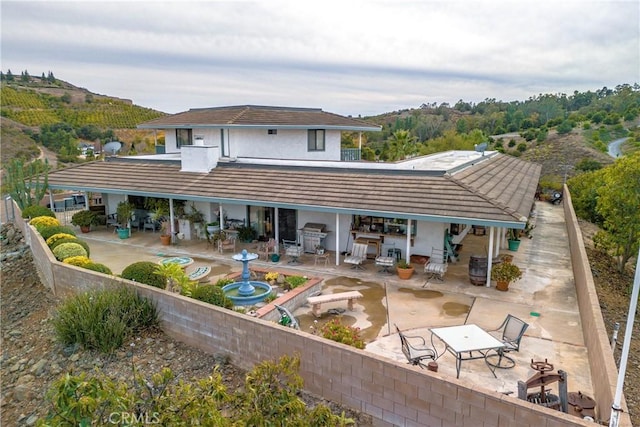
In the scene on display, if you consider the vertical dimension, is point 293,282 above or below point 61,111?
below

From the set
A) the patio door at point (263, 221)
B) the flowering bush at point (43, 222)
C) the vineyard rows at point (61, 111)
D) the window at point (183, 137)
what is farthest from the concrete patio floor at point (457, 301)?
the vineyard rows at point (61, 111)

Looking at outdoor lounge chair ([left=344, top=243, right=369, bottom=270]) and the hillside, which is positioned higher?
the hillside

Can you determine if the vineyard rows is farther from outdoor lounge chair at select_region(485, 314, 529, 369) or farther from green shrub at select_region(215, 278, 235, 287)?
outdoor lounge chair at select_region(485, 314, 529, 369)

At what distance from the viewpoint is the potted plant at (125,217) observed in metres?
21.2

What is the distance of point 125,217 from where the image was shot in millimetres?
21375

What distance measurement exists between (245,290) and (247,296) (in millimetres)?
186

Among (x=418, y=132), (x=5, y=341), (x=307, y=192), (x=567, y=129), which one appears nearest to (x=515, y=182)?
(x=307, y=192)

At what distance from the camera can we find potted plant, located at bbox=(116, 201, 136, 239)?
833 inches

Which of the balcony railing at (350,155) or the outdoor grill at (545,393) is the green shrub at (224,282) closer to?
the outdoor grill at (545,393)

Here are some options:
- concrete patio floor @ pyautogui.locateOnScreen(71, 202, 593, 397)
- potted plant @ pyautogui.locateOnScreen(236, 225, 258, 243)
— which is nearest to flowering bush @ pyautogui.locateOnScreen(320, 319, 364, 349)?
concrete patio floor @ pyautogui.locateOnScreen(71, 202, 593, 397)

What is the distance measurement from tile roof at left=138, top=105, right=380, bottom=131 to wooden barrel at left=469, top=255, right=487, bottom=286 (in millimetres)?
13878

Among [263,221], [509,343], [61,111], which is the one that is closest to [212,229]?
[263,221]

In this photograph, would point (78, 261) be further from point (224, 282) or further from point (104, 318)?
point (224, 282)

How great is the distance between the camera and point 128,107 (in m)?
102
